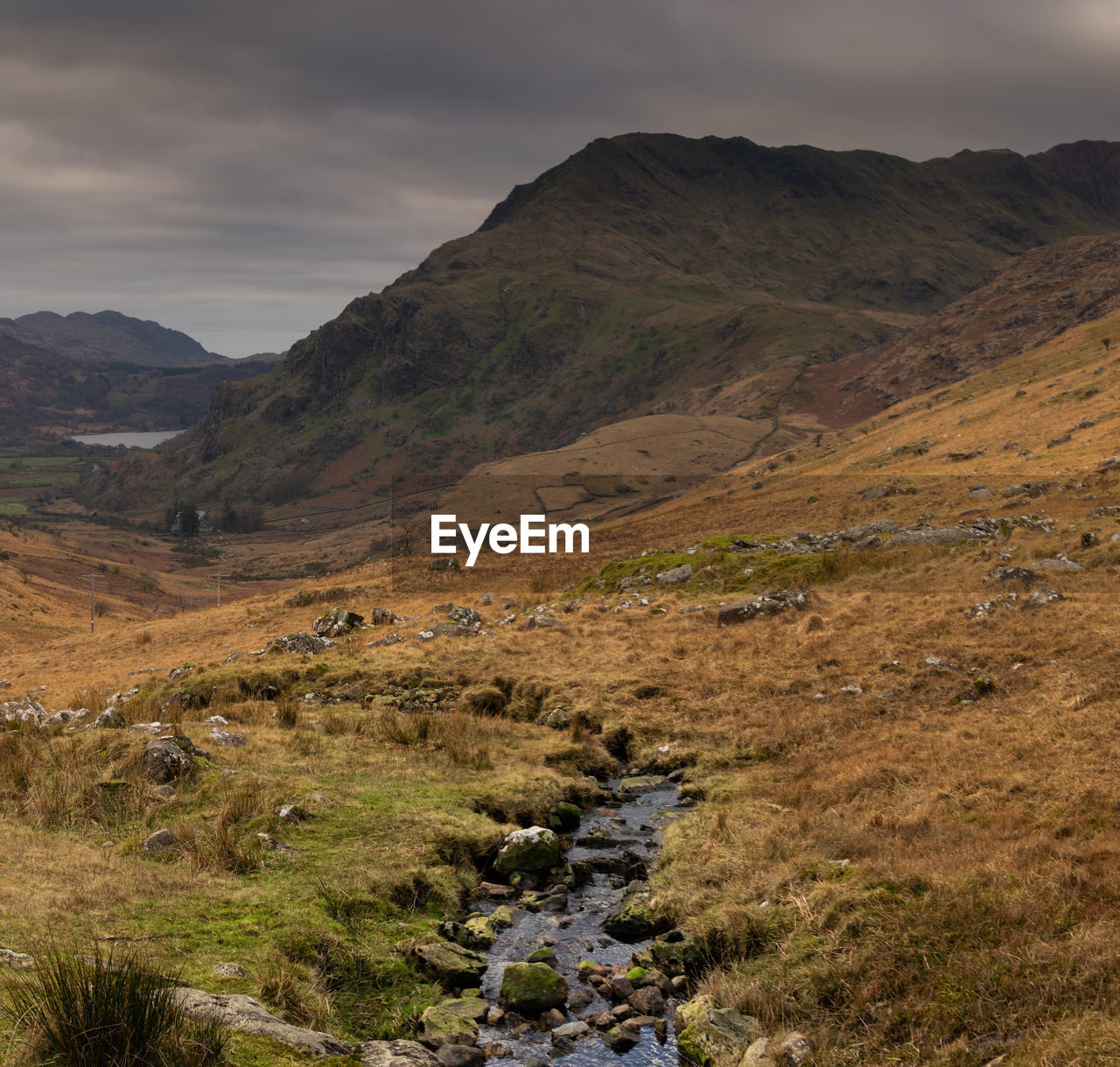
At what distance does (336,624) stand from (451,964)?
2427 cm

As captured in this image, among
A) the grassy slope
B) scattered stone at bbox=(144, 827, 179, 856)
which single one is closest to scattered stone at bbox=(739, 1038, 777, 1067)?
the grassy slope

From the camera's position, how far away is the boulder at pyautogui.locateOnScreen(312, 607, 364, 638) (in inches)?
1345

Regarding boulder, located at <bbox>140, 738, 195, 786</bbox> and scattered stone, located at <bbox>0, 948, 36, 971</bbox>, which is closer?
scattered stone, located at <bbox>0, 948, 36, 971</bbox>

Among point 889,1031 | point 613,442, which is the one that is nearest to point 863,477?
point 889,1031

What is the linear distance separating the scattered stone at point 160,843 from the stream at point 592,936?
4991mm

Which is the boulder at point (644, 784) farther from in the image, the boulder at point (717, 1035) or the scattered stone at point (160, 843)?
the scattered stone at point (160, 843)

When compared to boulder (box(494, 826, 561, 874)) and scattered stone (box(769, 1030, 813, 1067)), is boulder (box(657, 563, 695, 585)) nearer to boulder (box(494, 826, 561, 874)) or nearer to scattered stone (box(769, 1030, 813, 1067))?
boulder (box(494, 826, 561, 874))

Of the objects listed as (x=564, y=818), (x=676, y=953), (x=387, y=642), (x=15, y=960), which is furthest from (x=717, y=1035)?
(x=387, y=642)

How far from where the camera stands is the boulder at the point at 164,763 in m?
15.6

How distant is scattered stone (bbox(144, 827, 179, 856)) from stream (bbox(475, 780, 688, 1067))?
499 centimetres

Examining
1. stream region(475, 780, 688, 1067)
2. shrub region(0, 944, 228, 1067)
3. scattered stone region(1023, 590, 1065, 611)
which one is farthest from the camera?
scattered stone region(1023, 590, 1065, 611)

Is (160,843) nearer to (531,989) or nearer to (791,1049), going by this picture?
(531,989)

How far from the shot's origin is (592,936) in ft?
43.7

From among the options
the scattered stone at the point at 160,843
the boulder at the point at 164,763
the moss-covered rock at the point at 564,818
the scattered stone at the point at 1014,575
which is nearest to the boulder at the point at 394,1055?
the scattered stone at the point at 160,843
